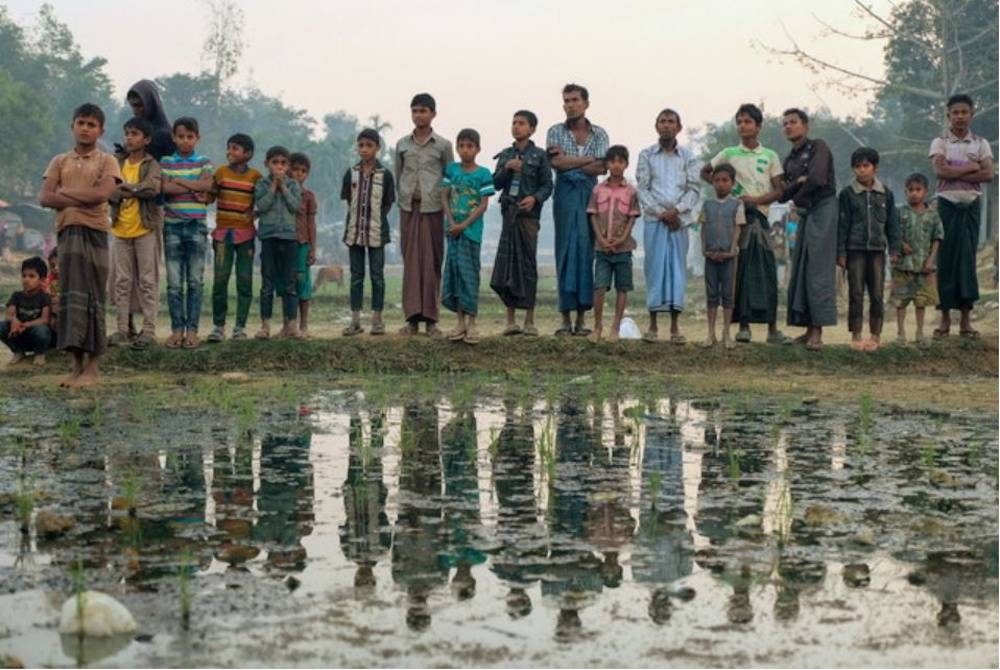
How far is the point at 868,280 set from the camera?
11359 millimetres

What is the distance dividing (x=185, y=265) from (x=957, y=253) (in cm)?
616

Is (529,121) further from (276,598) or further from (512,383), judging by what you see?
(276,598)

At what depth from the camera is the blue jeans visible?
10.7 m

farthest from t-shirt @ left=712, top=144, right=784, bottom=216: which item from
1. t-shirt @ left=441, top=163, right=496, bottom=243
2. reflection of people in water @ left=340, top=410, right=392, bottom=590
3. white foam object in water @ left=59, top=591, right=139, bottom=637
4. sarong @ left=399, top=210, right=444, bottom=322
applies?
white foam object in water @ left=59, top=591, right=139, bottom=637

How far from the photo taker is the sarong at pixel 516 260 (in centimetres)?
1123

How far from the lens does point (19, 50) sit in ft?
212

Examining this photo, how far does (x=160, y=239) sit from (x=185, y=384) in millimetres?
1608

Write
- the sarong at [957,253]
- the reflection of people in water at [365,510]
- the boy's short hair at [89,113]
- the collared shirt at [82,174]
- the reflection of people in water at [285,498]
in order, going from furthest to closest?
1. the sarong at [957,253]
2. the collared shirt at [82,174]
3. the boy's short hair at [89,113]
4. the reflection of people in water at [285,498]
5. the reflection of people in water at [365,510]

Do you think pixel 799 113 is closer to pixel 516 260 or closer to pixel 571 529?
pixel 516 260

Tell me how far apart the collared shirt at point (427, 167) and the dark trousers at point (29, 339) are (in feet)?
9.45

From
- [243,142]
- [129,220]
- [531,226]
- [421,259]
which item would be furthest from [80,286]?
[531,226]

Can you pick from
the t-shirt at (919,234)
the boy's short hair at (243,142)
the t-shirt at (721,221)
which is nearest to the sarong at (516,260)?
the t-shirt at (721,221)

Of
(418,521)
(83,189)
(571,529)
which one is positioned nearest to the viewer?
(571,529)

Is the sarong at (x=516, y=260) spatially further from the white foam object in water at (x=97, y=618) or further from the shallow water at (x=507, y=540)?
the white foam object in water at (x=97, y=618)
